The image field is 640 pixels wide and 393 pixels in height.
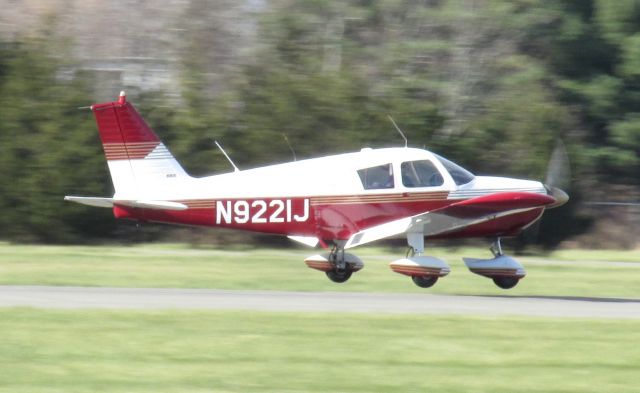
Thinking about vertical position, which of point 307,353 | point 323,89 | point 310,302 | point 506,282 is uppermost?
point 323,89

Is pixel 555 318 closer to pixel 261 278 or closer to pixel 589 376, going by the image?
pixel 589 376

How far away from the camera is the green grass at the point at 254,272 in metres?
16.6

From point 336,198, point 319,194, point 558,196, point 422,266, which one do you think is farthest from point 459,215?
point 319,194

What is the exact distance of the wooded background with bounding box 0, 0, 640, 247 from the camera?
26.2 meters

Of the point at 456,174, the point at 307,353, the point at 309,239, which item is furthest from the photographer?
the point at 309,239

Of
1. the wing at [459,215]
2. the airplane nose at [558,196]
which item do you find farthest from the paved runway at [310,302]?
the airplane nose at [558,196]

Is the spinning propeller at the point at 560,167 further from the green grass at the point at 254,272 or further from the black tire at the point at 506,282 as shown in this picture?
the black tire at the point at 506,282

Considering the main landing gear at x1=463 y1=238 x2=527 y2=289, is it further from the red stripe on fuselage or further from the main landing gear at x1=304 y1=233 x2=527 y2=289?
the red stripe on fuselage

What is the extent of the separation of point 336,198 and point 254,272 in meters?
3.02

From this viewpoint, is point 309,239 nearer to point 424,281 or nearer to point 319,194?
point 319,194

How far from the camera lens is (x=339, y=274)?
17266mm

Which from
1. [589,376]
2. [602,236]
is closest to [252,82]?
[602,236]

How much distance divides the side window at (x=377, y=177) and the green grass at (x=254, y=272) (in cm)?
153

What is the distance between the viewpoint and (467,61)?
107 feet
